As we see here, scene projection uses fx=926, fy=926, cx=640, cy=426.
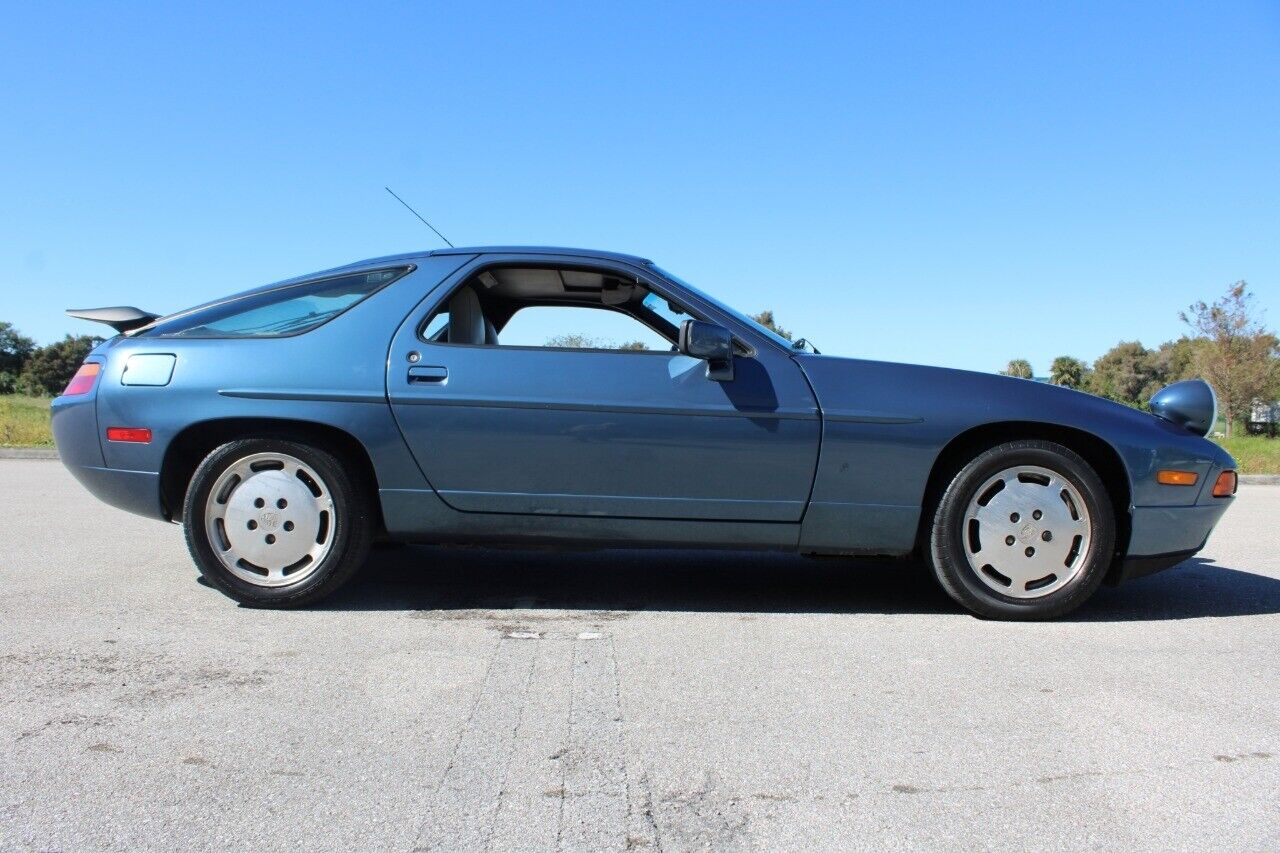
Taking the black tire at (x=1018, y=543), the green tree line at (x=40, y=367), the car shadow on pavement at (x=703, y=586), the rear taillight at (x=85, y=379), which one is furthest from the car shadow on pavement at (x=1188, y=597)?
the green tree line at (x=40, y=367)

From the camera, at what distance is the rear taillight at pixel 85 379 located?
3.85 metres

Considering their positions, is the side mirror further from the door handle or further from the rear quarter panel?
the rear quarter panel

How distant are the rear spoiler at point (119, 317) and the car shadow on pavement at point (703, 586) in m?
1.48

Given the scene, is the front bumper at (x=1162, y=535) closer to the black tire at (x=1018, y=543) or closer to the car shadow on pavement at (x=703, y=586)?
the black tire at (x=1018, y=543)

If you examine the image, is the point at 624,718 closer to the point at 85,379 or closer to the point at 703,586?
the point at 703,586

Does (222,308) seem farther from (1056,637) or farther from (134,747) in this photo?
(1056,637)

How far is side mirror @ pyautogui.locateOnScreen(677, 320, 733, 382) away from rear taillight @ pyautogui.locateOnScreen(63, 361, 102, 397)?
2439 millimetres

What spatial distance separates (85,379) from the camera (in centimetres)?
388

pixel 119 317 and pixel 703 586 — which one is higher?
pixel 119 317

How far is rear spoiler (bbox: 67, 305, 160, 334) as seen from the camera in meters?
4.04

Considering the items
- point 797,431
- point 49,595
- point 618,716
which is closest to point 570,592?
point 797,431

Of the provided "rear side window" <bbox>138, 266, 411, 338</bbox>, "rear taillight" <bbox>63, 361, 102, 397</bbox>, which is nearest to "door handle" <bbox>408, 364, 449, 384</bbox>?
"rear side window" <bbox>138, 266, 411, 338</bbox>

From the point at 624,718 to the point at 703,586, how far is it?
5.73 feet

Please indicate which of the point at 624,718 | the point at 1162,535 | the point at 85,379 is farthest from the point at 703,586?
the point at 85,379
